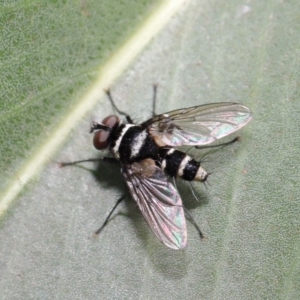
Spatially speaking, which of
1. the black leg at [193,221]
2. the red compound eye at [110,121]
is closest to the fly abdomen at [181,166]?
the black leg at [193,221]

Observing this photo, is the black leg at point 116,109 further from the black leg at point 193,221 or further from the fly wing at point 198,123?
the black leg at point 193,221

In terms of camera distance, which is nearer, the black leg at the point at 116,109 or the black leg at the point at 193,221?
the black leg at the point at 193,221

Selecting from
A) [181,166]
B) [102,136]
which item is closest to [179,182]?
[181,166]

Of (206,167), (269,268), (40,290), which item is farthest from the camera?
(206,167)

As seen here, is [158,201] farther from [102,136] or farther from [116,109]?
[116,109]

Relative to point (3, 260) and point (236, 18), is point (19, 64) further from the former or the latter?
point (236, 18)

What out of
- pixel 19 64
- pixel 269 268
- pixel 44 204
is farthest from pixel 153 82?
pixel 269 268

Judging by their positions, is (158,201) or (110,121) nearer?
(158,201)

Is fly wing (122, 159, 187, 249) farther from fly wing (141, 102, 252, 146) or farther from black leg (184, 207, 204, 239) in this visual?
fly wing (141, 102, 252, 146)
